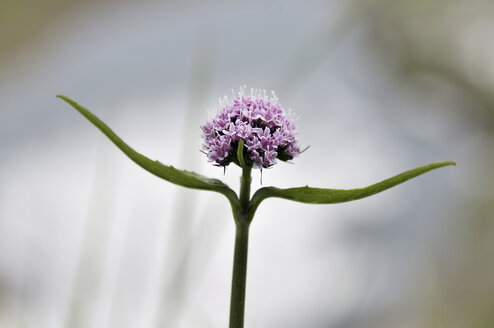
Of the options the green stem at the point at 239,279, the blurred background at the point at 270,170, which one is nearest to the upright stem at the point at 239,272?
the green stem at the point at 239,279

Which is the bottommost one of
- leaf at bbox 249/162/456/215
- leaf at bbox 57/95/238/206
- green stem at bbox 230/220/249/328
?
green stem at bbox 230/220/249/328

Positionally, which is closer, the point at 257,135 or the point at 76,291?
the point at 257,135

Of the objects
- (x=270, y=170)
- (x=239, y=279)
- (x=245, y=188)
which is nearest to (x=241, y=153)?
(x=245, y=188)

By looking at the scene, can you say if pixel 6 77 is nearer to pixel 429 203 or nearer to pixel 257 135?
→ pixel 429 203

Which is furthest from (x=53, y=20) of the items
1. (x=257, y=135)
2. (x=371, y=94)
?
(x=257, y=135)

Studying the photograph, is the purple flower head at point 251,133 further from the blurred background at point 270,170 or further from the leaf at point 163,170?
the blurred background at point 270,170

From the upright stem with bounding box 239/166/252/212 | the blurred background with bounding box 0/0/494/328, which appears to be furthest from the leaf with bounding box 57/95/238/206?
the blurred background with bounding box 0/0/494/328

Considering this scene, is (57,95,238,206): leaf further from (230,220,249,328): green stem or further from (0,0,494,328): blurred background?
(0,0,494,328): blurred background
